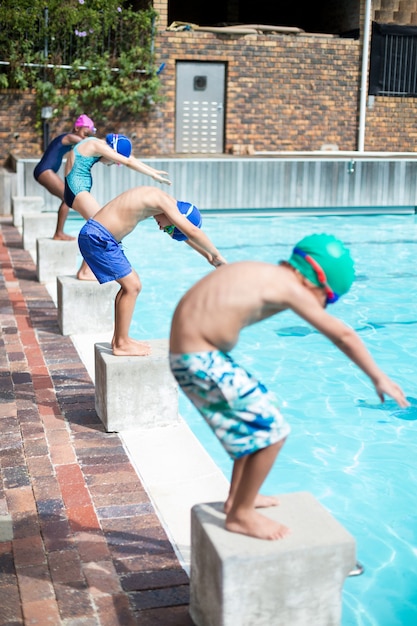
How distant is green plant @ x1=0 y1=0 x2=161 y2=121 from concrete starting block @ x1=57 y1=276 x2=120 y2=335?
13.1m

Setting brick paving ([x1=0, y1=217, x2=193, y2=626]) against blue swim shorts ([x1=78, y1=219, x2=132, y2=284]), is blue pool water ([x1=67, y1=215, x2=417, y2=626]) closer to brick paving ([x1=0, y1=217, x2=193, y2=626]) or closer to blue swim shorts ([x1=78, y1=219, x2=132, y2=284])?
brick paving ([x1=0, y1=217, x2=193, y2=626])

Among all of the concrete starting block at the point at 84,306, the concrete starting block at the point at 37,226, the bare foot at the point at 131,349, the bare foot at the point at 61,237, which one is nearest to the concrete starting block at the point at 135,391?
the bare foot at the point at 131,349

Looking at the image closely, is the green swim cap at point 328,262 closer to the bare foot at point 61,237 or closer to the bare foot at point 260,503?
the bare foot at point 260,503

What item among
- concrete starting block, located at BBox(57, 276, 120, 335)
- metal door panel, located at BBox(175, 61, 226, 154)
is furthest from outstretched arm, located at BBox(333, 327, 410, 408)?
metal door panel, located at BBox(175, 61, 226, 154)

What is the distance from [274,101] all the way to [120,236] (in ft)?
56.2

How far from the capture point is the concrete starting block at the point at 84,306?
7.68 metres

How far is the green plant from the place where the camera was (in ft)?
64.1

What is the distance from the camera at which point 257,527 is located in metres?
3.00

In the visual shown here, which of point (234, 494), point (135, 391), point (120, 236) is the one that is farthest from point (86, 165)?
point (234, 494)

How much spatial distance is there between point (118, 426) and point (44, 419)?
55 cm

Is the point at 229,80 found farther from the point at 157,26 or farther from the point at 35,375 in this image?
the point at 35,375

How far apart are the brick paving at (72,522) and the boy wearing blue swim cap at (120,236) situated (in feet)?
2.03

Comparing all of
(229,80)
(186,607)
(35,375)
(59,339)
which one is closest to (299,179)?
(229,80)

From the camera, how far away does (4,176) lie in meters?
15.7
